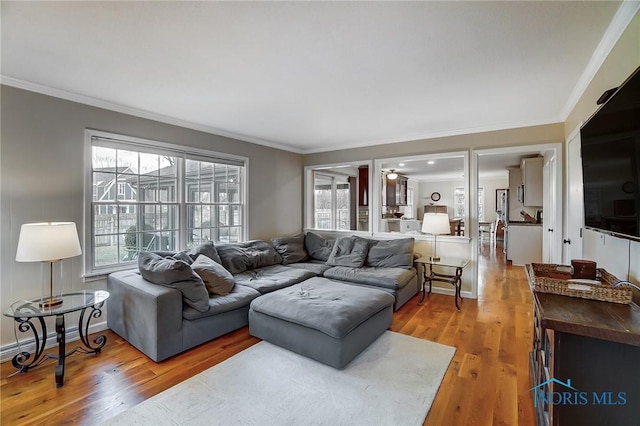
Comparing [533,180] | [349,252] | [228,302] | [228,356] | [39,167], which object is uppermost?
[533,180]

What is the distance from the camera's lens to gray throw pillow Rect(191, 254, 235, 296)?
313 cm

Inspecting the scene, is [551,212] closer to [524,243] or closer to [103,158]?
[524,243]

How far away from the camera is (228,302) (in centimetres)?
303

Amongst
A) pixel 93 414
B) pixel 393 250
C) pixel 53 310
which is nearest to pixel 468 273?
pixel 393 250

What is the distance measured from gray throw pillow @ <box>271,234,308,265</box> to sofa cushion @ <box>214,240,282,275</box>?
0.13 meters

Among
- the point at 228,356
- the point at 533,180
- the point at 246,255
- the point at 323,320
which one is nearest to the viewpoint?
the point at 323,320

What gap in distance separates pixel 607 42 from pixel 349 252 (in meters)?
3.58

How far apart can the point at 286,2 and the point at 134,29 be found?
42.1 inches

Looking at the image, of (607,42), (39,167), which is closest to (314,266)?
(39,167)

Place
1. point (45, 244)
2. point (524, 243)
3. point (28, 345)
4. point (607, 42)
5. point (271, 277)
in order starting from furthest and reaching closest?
point (524, 243), point (271, 277), point (28, 345), point (45, 244), point (607, 42)

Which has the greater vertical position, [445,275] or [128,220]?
[128,220]

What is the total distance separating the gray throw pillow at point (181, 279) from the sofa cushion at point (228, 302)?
0.06 metres

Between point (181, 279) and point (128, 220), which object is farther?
point (128, 220)

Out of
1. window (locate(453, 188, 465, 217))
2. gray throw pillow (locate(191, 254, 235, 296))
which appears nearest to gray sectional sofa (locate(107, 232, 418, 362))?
gray throw pillow (locate(191, 254, 235, 296))
